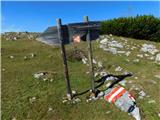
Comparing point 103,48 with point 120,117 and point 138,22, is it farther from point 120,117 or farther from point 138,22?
point 120,117

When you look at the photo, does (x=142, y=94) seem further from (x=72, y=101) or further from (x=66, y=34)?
(x=66, y=34)

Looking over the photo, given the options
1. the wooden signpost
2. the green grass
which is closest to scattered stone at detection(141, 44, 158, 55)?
the green grass

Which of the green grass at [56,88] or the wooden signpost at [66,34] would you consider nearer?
the green grass at [56,88]

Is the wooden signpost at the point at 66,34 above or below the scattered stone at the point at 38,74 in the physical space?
above

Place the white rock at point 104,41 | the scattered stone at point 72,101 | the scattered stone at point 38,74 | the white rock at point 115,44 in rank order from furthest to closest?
the white rock at point 104,41, the white rock at point 115,44, the scattered stone at point 38,74, the scattered stone at point 72,101

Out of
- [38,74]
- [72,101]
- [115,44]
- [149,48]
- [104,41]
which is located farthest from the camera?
[104,41]

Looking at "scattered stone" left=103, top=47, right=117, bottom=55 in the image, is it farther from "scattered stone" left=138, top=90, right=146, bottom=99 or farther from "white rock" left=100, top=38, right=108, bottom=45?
"scattered stone" left=138, top=90, right=146, bottom=99

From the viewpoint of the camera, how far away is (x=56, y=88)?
43.0 feet

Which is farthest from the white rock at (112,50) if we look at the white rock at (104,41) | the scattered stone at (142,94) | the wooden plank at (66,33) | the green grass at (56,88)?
the wooden plank at (66,33)

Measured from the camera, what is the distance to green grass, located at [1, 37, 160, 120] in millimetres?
11008

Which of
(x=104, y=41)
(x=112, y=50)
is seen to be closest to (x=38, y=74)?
(x=112, y=50)

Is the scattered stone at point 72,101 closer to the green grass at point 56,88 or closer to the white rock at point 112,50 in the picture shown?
the green grass at point 56,88

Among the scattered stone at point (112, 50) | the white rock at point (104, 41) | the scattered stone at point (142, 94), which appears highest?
the white rock at point (104, 41)

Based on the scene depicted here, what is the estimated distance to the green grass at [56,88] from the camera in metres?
11.0
